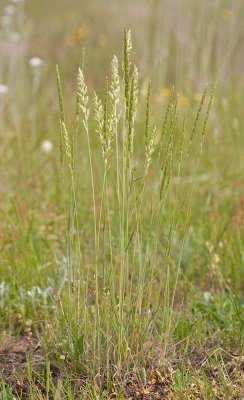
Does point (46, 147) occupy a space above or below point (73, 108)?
below

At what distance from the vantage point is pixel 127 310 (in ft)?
6.43

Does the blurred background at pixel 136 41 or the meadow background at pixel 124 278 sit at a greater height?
the blurred background at pixel 136 41

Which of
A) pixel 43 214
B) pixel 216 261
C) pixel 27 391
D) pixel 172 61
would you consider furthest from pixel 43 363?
pixel 172 61

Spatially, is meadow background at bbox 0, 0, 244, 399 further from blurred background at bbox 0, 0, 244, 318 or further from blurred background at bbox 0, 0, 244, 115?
blurred background at bbox 0, 0, 244, 115

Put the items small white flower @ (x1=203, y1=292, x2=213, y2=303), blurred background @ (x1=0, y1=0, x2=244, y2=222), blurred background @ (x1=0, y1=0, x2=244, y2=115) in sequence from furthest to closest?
blurred background @ (x1=0, y1=0, x2=244, y2=115) < blurred background @ (x1=0, y1=0, x2=244, y2=222) < small white flower @ (x1=203, y1=292, x2=213, y2=303)

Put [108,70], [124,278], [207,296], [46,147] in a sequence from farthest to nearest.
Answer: [108,70]
[46,147]
[207,296]
[124,278]

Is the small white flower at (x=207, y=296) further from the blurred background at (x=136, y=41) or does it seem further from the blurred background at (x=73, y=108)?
the blurred background at (x=136, y=41)

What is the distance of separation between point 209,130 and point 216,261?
7.58ft

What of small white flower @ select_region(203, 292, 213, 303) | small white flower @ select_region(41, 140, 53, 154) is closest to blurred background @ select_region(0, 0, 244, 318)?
small white flower @ select_region(41, 140, 53, 154)

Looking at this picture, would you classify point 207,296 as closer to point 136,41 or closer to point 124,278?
point 124,278

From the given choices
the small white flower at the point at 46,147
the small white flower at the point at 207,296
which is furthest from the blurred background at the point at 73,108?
the small white flower at the point at 207,296

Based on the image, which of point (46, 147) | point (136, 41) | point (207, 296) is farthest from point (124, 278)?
point (136, 41)

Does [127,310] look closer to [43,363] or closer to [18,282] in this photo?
[43,363]

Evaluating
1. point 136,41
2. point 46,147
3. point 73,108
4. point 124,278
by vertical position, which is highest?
point 136,41
